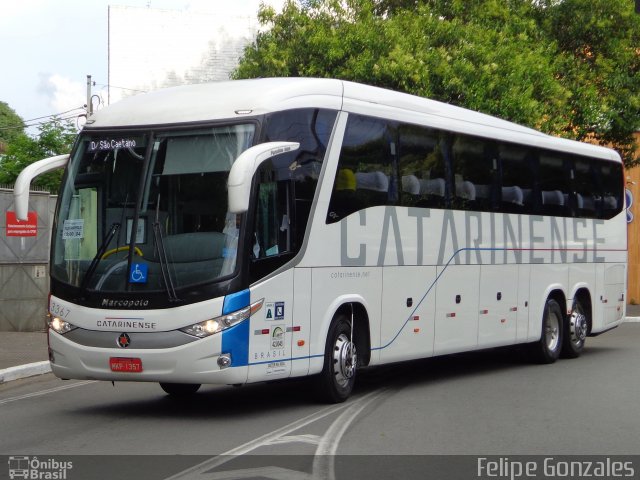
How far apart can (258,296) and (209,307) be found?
573 mm

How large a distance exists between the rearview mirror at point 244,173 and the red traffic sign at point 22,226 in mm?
12829

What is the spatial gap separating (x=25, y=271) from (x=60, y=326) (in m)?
12.2

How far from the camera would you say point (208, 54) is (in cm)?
5372

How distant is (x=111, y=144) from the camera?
11781 millimetres

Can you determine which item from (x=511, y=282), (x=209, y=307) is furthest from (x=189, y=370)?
(x=511, y=282)

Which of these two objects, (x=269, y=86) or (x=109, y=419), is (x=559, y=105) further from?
(x=109, y=419)

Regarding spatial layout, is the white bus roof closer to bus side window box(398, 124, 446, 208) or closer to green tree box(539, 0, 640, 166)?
bus side window box(398, 124, 446, 208)

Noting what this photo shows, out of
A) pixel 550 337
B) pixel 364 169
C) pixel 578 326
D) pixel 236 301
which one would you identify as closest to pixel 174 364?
pixel 236 301

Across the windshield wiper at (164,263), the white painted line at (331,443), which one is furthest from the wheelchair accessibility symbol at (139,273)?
the white painted line at (331,443)

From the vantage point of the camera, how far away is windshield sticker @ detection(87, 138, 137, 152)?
11.7 meters

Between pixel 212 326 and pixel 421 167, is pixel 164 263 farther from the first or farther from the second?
pixel 421 167

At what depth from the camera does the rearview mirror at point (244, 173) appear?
1016 centimetres

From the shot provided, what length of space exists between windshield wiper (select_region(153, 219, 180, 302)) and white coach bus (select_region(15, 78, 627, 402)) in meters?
0.02

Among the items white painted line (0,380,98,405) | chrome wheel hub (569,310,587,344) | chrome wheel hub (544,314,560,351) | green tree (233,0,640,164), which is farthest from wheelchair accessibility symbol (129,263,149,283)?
green tree (233,0,640,164)
